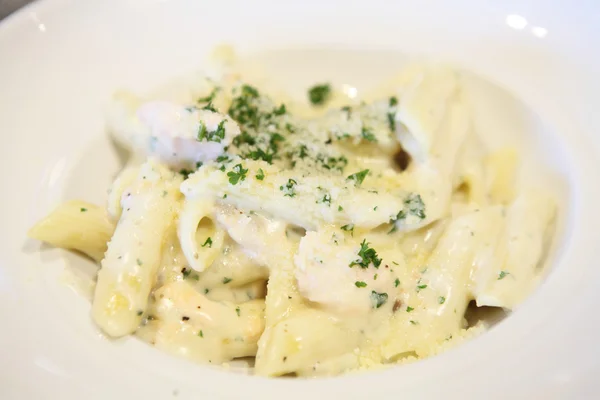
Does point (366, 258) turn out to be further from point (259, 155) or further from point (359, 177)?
point (259, 155)

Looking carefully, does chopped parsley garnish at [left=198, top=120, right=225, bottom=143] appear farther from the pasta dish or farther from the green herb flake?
the green herb flake

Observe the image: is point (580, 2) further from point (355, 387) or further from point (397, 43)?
point (355, 387)

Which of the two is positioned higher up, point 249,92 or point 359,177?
point 249,92

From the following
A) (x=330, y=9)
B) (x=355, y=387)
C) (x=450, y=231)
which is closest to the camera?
(x=355, y=387)

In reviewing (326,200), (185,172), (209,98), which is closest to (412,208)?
(326,200)

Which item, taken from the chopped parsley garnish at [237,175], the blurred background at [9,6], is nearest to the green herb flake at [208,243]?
the chopped parsley garnish at [237,175]

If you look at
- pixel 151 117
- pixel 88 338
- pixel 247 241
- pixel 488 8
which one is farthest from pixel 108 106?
pixel 488 8
